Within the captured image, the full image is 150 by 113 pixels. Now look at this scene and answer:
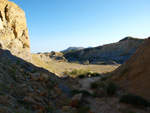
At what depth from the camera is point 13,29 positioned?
38.4 ft

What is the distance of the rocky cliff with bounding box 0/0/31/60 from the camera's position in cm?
1035

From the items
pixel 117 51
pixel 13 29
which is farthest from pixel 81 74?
pixel 117 51

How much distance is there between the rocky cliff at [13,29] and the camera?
10.4 metres

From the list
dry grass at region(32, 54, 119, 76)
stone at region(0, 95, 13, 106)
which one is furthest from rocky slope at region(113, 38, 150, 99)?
dry grass at region(32, 54, 119, 76)

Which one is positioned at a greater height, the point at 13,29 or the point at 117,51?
the point at 13,29

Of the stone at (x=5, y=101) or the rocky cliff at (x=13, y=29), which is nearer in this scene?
the stone at (x=5, y=101)

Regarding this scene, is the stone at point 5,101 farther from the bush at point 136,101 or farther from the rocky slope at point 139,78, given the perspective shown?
the rocky slope at point 139,78

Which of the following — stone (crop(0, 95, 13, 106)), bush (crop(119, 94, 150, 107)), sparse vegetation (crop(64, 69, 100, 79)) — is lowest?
sparse vegetation (crop(64, 69, 100, 79))

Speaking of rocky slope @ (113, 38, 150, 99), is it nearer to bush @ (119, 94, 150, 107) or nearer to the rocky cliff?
bush @ (119, 94, 150, 107)

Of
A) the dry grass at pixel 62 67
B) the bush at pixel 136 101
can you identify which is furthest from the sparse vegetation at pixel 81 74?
the bush at pixel 136 101

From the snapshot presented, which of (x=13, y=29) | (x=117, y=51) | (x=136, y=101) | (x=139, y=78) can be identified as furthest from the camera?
(x=117, y=51)

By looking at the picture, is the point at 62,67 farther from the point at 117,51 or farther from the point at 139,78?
the point at 117,51

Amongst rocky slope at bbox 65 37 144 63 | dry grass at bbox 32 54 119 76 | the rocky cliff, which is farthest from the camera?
rocky slope at bbox 65 37 144 63

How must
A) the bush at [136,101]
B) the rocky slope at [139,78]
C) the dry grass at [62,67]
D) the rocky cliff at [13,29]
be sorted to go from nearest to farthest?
the bush at [136,101] → the rocky slope at [139,78] → the rocky cliff at [13,29] → the dry grass at [62,67]
